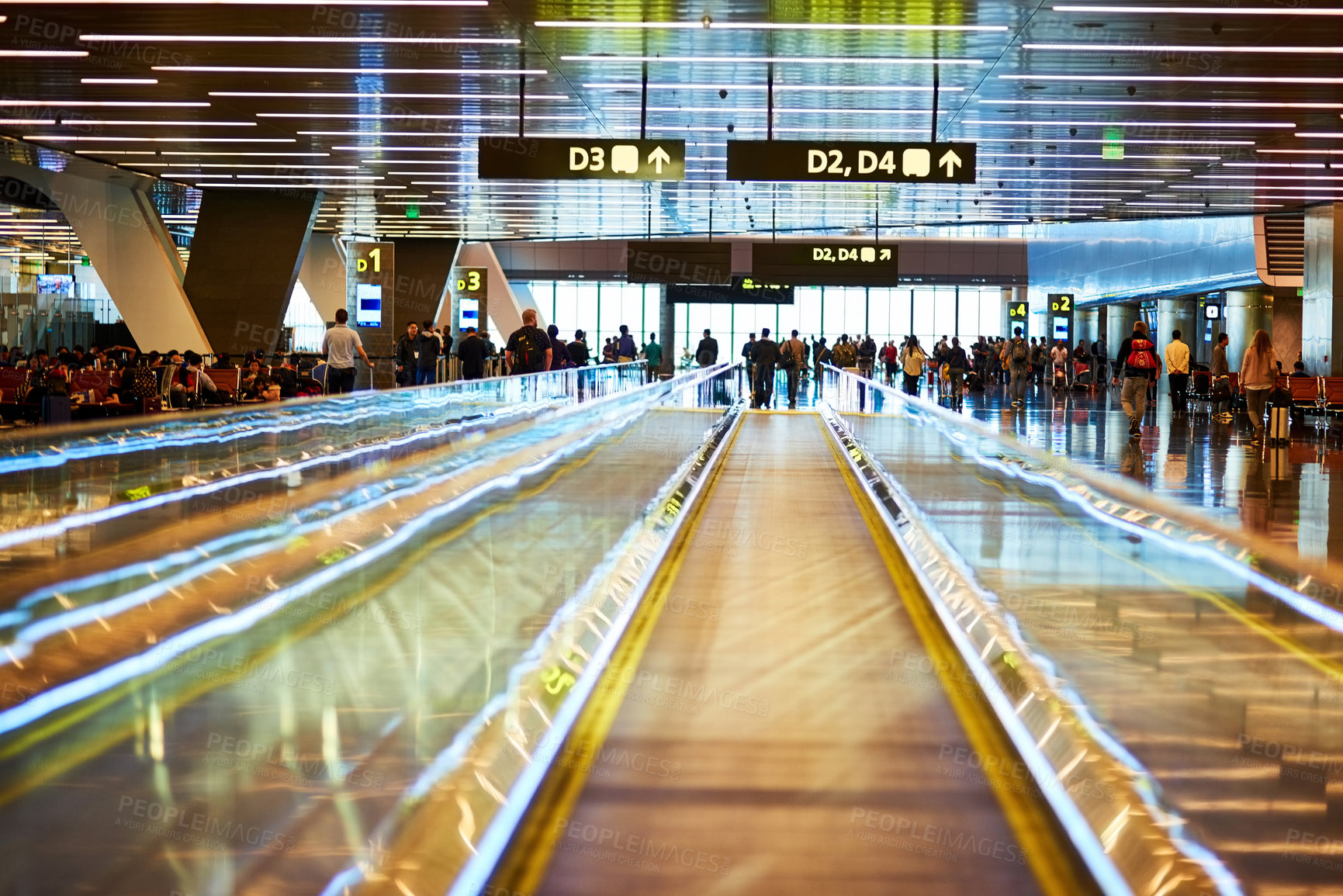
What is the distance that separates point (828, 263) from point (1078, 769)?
21.5 metres

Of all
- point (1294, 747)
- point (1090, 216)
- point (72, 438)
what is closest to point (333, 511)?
point (72, 438)

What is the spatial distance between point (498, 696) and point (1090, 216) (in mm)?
27128

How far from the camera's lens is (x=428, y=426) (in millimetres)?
12891

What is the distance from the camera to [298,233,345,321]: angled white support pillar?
38562 mm

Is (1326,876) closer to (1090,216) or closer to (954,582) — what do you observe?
(954,582)

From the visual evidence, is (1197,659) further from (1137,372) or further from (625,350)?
(625,350)

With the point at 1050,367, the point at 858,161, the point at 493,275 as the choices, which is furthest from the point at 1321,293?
the point at 493,275

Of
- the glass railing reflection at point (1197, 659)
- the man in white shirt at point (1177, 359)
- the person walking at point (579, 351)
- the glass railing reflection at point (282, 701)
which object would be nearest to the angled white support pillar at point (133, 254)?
the person walking at point (579, 351)

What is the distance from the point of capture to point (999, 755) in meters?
5.32

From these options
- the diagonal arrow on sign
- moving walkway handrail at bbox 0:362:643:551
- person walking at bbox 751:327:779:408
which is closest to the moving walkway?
moving walkway handrail at bbox 0:362:643:551

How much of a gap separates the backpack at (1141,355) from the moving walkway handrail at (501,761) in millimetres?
14735

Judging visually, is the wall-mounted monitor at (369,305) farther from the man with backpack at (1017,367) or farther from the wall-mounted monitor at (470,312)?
the man with backpack at (1017,367)

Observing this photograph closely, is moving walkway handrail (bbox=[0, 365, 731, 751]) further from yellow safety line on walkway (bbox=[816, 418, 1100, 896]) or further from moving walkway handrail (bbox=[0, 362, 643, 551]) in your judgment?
yellow safety line on walkway (bbox=[816, 418, 1100, 896])

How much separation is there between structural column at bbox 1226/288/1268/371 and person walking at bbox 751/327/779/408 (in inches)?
485
